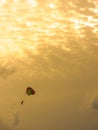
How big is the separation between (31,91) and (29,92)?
22.0 inches

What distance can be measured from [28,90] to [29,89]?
0.56 meters

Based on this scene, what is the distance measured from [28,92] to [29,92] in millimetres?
405

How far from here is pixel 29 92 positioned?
41.9 m

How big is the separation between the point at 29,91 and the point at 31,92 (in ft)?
3.07

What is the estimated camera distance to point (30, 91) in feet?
137

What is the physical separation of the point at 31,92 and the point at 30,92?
0.30 m

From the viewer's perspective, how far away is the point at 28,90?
134 feet

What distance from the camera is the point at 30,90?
41.1m

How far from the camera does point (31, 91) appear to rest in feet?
138

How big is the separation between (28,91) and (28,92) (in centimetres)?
43

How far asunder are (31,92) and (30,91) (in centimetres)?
80

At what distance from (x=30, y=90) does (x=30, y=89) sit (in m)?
0.71

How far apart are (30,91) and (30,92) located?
60 cm

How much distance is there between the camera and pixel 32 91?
137 feet
